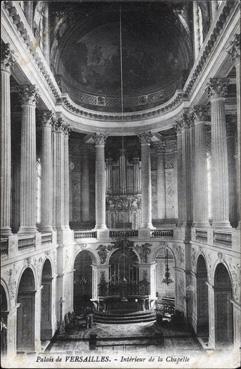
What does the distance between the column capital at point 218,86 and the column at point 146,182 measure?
11.9m

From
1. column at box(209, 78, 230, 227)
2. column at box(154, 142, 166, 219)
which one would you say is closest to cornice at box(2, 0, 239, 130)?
column at box(209, 78, 230, 227)

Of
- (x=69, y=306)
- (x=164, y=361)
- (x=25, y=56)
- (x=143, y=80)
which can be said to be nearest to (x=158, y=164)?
(x=143, y=80)

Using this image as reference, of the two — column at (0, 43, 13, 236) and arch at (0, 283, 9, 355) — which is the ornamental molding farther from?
arch at (0, 283, 9, 355)

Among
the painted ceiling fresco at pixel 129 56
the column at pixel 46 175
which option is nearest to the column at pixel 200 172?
the painted ceiling fresco at pixel 129 56

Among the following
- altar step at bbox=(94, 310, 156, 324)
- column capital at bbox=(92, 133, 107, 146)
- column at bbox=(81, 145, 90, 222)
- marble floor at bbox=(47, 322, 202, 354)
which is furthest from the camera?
column at bbox=(81, 145, 90, 222)

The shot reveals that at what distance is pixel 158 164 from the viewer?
1471 inches

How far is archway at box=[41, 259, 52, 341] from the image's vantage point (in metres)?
25.8

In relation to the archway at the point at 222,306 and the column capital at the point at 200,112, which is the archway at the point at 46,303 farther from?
the column capital at the point at 200,112

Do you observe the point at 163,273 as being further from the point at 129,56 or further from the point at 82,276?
the point at 129,56

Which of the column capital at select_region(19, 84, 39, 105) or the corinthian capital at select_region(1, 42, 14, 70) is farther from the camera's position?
the column capital at select_region(19, 84, 39, 105)

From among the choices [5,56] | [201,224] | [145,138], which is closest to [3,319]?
[5,56]

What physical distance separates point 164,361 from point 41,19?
21114mm

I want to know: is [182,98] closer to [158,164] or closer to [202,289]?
[158,164]

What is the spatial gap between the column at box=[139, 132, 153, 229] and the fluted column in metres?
6.29
